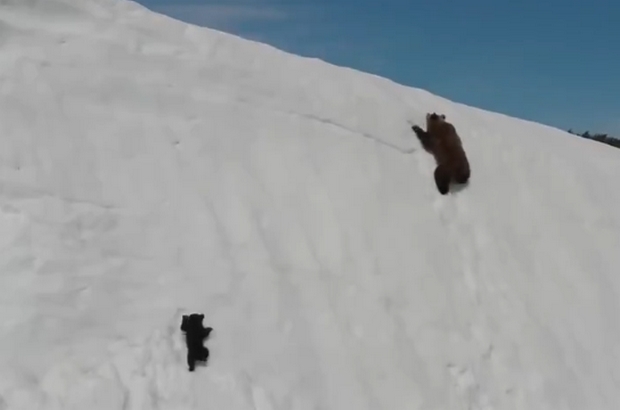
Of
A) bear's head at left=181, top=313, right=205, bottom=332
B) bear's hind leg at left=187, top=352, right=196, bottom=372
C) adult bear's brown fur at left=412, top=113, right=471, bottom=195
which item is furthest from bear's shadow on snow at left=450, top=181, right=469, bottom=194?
bear's hind leg at left=187, top=352, right=196, bottom=372

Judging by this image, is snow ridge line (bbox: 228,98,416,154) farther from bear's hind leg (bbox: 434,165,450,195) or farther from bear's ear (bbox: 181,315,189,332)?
bear's ear (bbox: 181,315,189,332)

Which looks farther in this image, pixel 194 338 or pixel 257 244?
pixel 257 244

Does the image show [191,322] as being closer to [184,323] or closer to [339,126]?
[184,323]

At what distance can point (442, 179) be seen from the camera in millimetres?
5711

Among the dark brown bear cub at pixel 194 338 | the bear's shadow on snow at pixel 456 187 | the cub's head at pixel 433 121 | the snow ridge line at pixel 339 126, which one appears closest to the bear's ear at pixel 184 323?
the dark brown bear cub at pixel 194 338

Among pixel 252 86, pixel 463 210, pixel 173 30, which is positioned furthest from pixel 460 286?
pixel 173 30

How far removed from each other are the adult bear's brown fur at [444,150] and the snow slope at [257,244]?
0.08m

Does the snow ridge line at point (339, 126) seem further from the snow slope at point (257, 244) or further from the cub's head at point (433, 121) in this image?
the cub's head at point (433, 121)

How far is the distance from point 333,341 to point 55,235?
1.50 m

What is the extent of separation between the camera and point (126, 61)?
15.5 ft

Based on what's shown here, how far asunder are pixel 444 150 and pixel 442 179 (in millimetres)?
273

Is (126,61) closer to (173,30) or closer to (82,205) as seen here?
(173,30)

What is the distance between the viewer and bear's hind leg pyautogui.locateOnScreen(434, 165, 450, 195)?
570 cm

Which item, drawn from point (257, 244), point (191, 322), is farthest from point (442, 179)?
point (191, 322)
